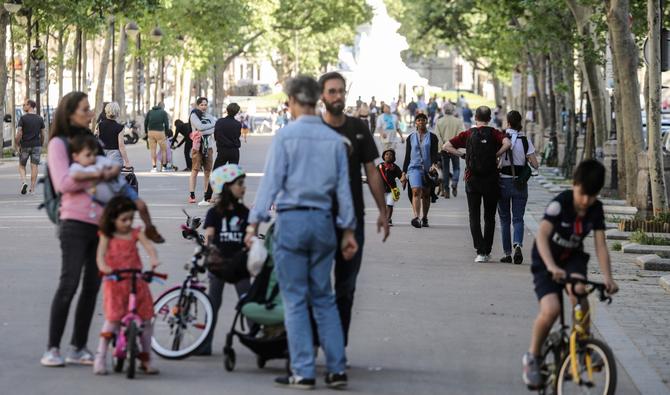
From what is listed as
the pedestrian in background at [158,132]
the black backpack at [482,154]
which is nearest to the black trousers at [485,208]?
the black backpack at [482,154]

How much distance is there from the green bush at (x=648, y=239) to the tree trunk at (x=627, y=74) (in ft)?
11.1

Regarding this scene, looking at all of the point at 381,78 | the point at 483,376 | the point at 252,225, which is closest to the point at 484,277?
the point at 483,376

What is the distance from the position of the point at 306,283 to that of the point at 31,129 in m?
20.0

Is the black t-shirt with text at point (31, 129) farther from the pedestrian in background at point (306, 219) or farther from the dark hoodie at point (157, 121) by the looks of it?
the pedestrian in background at point (306, 219)

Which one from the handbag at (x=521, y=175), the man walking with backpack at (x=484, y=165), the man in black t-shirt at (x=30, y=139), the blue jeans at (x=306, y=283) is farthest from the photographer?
the man in black t-shirt at (x=30, y=139)

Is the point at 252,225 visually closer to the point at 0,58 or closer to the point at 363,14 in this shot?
the point at 0,58

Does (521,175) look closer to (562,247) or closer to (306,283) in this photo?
(306,283)

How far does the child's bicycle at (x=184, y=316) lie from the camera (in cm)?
1016

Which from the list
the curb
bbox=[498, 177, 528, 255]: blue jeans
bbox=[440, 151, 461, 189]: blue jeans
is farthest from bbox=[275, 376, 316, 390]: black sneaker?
bbox=[440, 151, 461, 189]: blue jeans

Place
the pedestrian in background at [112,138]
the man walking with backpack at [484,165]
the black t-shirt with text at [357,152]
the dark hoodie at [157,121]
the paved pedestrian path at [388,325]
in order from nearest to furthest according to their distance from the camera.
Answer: the paved pedestrian path at [388,325]
the black t-shirt with text at [357,152]
the man walking with backpack at [484,165]
the pedestrian in background at [112,138]
the dark hoodie at [157,121]

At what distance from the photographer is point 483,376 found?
10039 mm

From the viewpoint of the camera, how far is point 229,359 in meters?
9.85

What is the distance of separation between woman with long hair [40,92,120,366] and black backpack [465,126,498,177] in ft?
24.7

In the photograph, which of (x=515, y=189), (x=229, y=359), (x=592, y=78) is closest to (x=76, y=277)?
(x=229, y=359)
